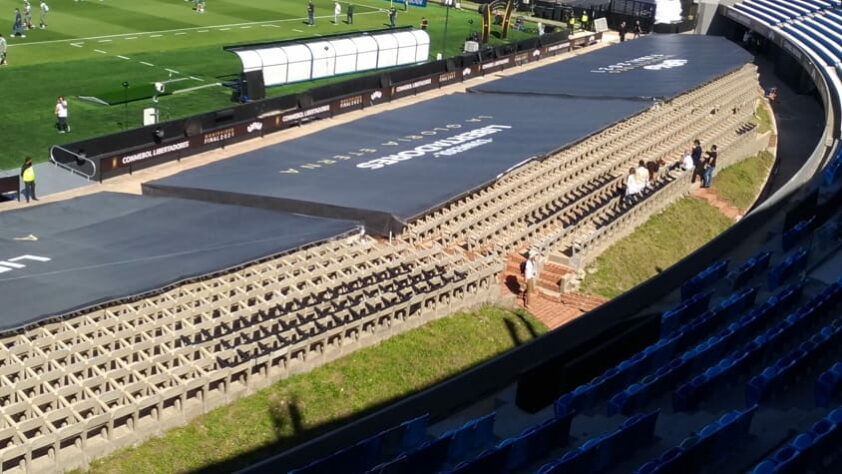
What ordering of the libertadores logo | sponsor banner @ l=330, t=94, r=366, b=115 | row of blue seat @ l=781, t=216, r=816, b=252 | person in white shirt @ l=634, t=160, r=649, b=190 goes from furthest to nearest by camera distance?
the libertadores logo → sponsor banner @ l=330, t=94, r=366, b=115 → person in white shirt @ l=634, t=160, r=649, b=190 → row of blue seat @ l=781, t=216, r=816, b=252

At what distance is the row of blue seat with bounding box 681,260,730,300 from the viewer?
19.9 metres

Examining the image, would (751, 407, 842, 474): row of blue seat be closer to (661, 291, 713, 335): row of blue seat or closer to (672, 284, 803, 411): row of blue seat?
(672, 284, 803, 411): row of blue seat

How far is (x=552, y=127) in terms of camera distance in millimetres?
33688

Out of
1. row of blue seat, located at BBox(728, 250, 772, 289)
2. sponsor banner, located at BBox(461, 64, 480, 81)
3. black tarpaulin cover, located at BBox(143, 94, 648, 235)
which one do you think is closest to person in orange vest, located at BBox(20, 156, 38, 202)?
black tarpaulin cover, located at BBox(143, 94, 648, 235)

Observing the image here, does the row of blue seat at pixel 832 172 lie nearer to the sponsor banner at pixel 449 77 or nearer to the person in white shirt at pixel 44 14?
the sponsor banner at pixel 449 77

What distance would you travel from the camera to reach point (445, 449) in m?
13.4

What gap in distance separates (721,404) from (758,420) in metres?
0.78

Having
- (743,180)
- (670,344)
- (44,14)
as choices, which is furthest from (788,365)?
(44,14)

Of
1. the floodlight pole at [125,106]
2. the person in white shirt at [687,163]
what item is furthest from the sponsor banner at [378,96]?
the person in white shirt at [687,163]

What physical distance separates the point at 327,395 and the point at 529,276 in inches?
267

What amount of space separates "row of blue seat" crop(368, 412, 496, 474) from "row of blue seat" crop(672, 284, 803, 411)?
2620 mm

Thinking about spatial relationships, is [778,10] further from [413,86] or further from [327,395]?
[327,395]

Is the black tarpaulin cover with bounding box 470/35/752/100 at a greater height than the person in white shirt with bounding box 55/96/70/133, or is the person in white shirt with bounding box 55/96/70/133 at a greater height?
the black tarpaulin cover with bounding box 470/35/752/100

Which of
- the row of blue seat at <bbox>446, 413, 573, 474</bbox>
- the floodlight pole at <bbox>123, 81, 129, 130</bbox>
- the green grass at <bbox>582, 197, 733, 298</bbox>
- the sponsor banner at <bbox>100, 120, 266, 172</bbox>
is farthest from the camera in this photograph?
the floodlight pole at <bbox>123, 81, 129, 130</bbox>
